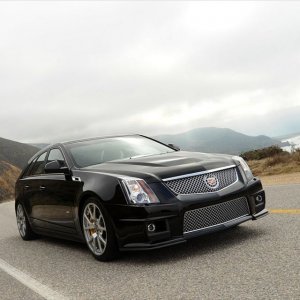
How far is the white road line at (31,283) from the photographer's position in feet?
15.7

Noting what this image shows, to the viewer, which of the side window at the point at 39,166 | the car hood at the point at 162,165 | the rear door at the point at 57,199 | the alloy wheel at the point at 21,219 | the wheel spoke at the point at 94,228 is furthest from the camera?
the alloy wheel at the point at 21,219

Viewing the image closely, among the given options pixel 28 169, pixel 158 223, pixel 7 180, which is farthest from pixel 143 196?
pixel 7 180

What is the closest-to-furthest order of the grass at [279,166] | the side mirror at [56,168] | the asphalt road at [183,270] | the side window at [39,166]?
the asphalt road at [183,270], the side mirror at [56,168], the side window at [39,166], the grass at [279,166]

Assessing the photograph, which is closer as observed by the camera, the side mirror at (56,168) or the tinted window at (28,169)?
the side mirror at (56,168)

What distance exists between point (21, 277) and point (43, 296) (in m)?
1.11

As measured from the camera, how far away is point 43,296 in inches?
190

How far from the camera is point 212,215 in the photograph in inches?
220

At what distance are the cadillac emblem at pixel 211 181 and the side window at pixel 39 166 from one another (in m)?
3.17

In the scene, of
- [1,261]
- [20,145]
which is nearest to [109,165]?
[1,261]

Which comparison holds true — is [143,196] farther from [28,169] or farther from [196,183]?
[28,169]

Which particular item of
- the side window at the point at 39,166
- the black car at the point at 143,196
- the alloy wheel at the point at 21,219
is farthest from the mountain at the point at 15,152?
the black car at the point at 143,196

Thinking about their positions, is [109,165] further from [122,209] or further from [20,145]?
[20,145]

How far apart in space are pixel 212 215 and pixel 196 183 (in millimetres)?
380

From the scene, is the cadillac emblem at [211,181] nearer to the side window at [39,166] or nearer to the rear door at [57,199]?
the rear door at [57,199]
